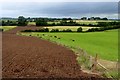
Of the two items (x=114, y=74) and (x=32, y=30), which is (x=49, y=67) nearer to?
(x=114, y=74)

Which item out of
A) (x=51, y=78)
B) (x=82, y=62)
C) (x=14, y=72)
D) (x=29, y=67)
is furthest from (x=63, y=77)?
(x=82, y=62)

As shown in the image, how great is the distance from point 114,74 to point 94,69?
11.8ft

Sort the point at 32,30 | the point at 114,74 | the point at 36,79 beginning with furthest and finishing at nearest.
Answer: the point at 32,30 → the point at 114,74 → the point at 36,79

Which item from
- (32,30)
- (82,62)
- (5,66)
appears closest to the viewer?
(5,66)

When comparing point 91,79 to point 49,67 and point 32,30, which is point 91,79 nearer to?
point 49,67

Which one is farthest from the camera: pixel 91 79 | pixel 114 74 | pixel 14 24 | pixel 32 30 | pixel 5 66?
pixel 14 24

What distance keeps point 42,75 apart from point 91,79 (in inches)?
94.4

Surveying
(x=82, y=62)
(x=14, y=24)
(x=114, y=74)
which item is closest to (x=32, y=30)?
(x=14, y=24)

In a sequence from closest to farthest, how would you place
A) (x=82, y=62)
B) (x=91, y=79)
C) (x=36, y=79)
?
(x=36, y=79) → (x=91, y=79) → (x=82, y=62)

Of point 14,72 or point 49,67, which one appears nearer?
point 14,72

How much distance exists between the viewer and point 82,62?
2453 cm

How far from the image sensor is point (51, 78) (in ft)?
52.9

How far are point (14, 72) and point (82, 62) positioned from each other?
7.84 metres

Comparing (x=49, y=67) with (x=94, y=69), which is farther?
(x=94, y=69)
